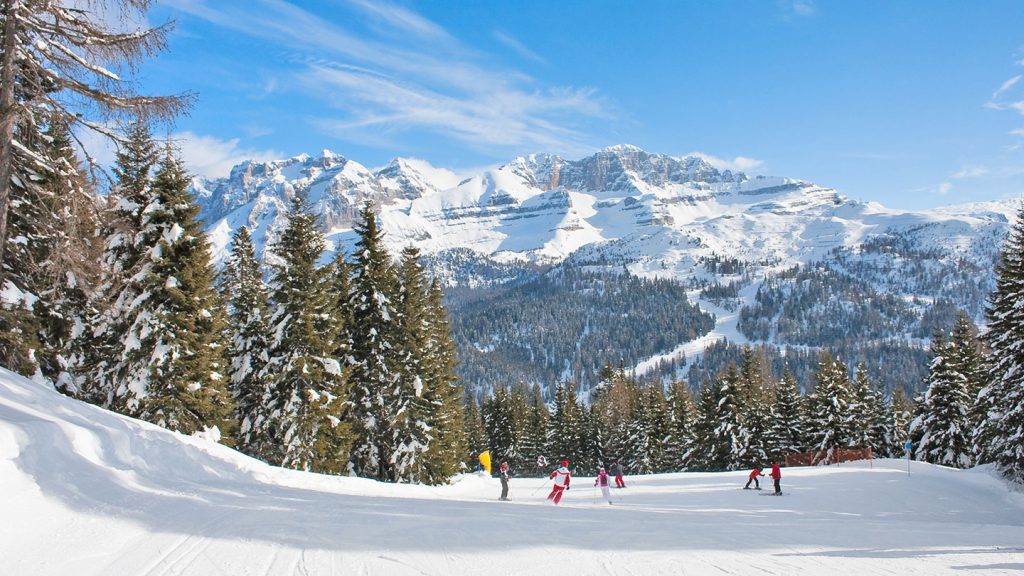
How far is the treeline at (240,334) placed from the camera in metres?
16.7

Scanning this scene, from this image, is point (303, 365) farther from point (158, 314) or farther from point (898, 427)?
point (898, 427)

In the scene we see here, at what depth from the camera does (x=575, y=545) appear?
10.3 meters

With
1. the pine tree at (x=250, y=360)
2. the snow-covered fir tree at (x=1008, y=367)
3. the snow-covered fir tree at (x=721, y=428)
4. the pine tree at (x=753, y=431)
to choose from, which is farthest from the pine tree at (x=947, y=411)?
the pine tree at (x=250, y=360)

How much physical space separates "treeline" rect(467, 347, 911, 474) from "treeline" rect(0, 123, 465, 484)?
26538 millimetres

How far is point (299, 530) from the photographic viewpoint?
9852 mm

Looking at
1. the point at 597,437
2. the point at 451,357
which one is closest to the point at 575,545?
the point at 451,357

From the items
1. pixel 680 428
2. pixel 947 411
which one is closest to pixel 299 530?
Result: pixel 947 411

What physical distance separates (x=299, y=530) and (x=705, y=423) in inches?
1982

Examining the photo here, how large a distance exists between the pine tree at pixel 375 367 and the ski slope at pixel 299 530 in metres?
12.1

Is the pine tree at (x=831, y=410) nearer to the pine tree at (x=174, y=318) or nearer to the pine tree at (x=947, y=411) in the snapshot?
the pine tree at (x=947, y=411)

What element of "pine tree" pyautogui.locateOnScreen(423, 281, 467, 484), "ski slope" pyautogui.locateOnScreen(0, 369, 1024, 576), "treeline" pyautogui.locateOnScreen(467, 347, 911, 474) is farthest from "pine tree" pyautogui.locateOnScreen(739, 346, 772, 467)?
"ski slope" pyautogui.locateOnScreen(0, 369, 1024, 576)

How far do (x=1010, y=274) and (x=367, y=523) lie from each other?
1334 inches

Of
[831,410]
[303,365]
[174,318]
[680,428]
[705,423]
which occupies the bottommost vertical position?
[680,428]

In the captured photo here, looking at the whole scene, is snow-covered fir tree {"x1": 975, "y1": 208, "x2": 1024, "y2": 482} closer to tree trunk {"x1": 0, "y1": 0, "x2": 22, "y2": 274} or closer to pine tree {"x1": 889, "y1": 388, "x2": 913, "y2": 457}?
pine tree {"x1": 889, "y1": 388, "x2": 913, "y2": 457}
